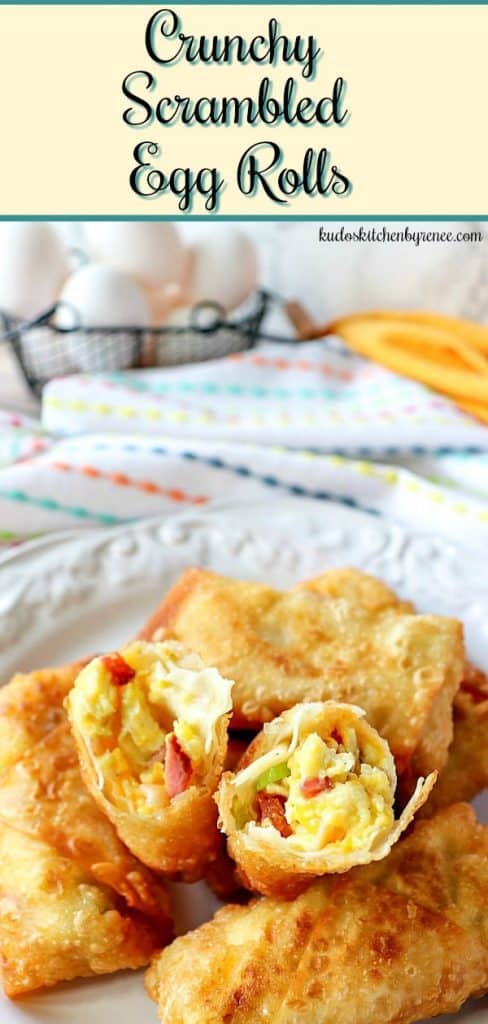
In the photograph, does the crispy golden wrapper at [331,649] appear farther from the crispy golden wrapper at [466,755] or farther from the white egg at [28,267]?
the white egg at [28,267]

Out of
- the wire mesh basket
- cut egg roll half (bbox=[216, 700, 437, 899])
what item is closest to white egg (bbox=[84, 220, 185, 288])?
the wire mesh basket

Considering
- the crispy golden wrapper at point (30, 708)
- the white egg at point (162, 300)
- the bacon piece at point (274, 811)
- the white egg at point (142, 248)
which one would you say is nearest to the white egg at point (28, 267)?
the white egg at point (142, 248)

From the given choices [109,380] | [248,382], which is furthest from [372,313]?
[109,380]

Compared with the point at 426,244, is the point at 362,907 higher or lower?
lower

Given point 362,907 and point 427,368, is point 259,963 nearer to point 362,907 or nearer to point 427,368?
point 362,907

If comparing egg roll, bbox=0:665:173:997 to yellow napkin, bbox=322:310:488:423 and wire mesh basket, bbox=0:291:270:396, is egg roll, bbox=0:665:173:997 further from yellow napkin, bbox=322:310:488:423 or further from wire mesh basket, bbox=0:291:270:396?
yellow napkin, bbox=322:310:488:423

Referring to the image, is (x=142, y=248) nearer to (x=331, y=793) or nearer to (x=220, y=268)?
(x=220, y=268)
